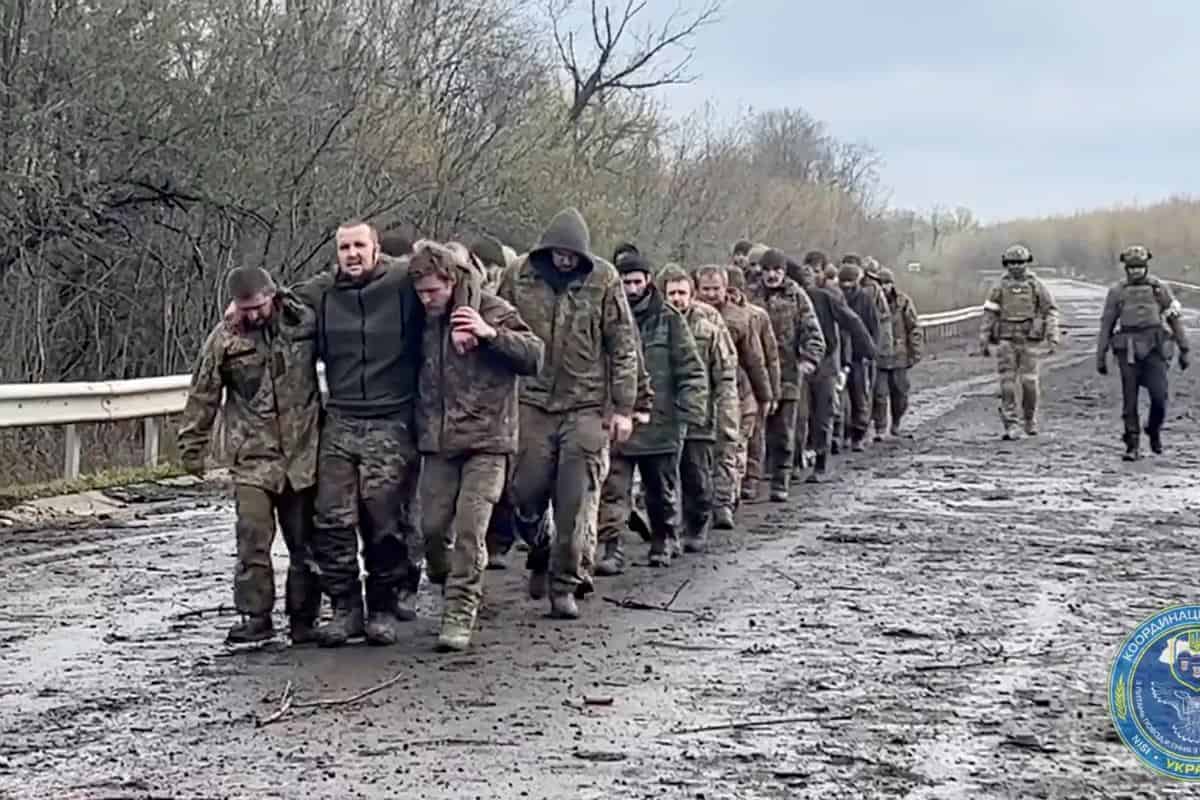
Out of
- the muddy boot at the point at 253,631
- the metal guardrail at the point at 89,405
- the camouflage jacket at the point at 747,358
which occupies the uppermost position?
the camouflage jacket at the point at 747,358

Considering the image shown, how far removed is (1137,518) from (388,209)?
1260 centimetres

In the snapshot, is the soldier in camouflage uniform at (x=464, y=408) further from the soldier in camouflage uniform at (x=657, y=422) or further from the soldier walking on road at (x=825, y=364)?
the soldier walking on road at (x=825, y=364)

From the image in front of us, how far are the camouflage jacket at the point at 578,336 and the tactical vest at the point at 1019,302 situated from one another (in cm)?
1125

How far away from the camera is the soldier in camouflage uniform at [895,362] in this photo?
2127 centimetres

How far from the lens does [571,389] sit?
32.9 ft

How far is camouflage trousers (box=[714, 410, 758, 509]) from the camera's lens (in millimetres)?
13453

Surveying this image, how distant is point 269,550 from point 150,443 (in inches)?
297

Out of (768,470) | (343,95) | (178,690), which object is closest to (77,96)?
(343,95)

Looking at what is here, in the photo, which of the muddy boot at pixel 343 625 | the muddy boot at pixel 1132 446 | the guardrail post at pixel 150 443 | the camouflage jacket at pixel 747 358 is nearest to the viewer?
the muddy boot at pixel 343 625

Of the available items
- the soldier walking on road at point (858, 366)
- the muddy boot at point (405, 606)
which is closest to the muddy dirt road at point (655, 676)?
the muddy boot at point (405, 606)

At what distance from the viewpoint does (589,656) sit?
8820mm

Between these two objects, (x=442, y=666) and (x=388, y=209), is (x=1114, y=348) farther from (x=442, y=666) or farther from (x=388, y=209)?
(x=442, y=666)

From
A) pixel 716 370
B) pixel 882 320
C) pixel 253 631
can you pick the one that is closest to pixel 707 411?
pixel 716 370

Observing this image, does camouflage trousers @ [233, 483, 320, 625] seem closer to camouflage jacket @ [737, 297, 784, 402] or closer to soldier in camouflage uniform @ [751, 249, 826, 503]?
camouflage jacket @ [737, 297, 784, 402]
